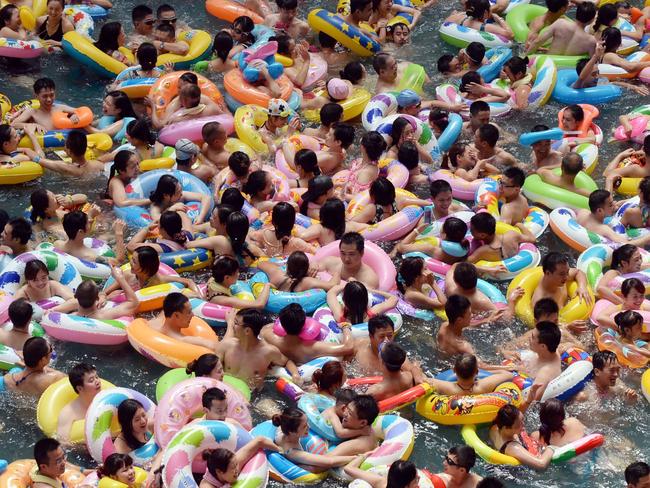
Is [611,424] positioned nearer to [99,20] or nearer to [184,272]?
[184,272]

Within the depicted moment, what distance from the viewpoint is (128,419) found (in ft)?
35.8

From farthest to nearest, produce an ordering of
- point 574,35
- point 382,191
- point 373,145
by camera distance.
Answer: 1. point 574,35
2. point 373,145
3. point 382,191

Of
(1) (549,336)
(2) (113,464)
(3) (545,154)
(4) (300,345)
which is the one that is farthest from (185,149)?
(2) (113,464)

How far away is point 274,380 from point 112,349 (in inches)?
66.4

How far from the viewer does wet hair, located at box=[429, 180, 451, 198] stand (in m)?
13.9

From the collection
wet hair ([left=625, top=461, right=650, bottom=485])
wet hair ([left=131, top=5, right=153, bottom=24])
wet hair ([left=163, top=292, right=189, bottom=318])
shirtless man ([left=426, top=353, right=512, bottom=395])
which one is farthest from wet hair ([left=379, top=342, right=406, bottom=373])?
wet hair ([left=131, top=5, right=153, bottom=24])

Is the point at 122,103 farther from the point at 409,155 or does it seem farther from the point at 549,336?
the point at 549,336

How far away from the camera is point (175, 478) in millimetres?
10391

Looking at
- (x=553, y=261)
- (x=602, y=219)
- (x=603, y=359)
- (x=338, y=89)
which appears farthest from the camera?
(x=338, y=89)

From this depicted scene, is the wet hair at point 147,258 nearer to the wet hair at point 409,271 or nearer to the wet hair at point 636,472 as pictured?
the wet hair at point 409,271

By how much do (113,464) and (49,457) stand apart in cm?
52

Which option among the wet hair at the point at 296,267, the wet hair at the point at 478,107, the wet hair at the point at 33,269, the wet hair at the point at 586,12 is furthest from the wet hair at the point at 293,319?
the wet hair at the point at 586,12

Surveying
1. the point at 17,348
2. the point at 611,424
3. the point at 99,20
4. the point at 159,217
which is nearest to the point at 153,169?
the point at 159,217

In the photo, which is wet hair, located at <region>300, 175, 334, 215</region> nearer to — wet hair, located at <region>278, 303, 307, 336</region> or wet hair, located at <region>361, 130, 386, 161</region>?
wet hair, located at <region>361, 130, 386, 161</region>
